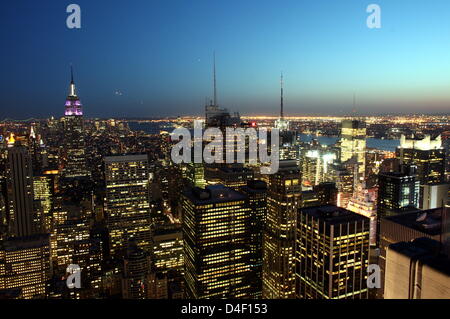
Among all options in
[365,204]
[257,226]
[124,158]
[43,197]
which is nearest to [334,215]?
[257,226]

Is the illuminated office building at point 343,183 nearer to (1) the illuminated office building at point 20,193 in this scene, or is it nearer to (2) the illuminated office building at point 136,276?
(2) the illuminated office building at point 136,276

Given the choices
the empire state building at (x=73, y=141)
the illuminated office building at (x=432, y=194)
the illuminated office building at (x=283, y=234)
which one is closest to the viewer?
the illuminated office building at (x=283, y=234)

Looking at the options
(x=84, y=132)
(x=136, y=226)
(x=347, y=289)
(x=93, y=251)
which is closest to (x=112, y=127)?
(x=84, y=132)

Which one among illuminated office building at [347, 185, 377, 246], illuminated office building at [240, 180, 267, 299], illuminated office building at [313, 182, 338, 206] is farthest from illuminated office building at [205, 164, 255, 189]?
illuminated office building at [347, 185, 377, 246]

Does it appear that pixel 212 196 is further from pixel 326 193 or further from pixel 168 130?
pixel 168 130

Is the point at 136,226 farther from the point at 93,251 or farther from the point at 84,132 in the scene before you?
the point at 84,132

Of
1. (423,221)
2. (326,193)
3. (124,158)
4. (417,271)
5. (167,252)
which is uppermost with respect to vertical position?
(417,271)

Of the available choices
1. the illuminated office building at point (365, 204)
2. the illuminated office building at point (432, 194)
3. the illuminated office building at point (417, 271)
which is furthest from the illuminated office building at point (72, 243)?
the illuminated office building at point (432, 194)
